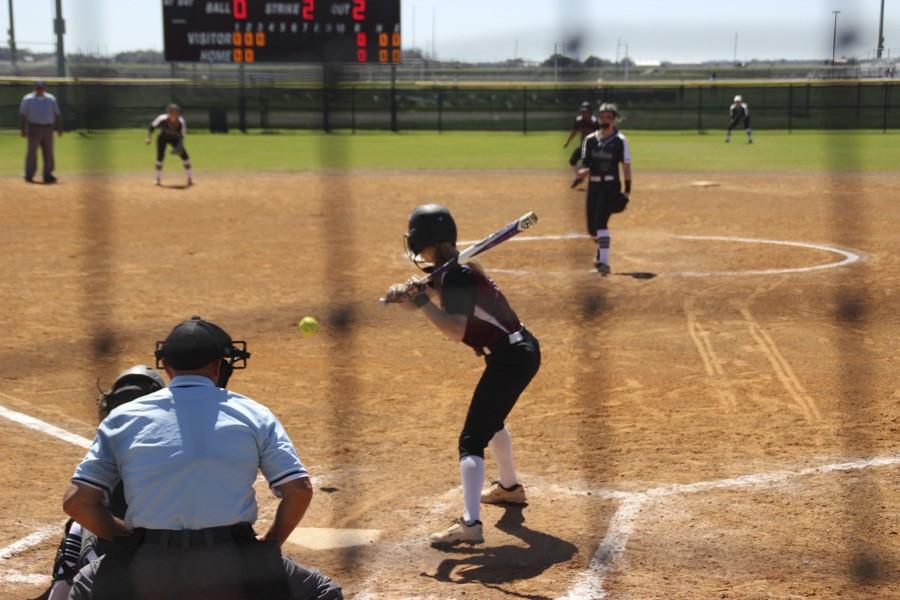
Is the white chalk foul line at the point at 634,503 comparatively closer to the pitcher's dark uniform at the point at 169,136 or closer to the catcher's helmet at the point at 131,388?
the catcher's helmet at the point at 131,388

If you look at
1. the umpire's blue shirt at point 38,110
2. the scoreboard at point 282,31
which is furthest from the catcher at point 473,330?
the scoreboard at point 282,31

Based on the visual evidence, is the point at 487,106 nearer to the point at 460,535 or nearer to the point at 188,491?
the point at 460,535

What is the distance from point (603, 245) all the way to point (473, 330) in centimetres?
765

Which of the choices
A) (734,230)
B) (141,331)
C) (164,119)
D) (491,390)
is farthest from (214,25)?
(491,390)

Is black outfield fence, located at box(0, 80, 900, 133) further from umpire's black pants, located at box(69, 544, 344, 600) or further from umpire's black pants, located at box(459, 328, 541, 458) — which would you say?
umpire's black pants, located at box(69, 544, 344, 600)

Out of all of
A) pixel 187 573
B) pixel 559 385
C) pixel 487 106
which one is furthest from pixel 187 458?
pixel 487 106

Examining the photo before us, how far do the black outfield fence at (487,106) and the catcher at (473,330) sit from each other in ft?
120

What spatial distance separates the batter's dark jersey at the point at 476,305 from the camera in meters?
5.84

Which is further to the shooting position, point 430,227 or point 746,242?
point 746,242

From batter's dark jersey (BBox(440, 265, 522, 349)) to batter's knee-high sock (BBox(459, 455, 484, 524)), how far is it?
636 millimetres

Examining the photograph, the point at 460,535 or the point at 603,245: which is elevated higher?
the point at 603,245

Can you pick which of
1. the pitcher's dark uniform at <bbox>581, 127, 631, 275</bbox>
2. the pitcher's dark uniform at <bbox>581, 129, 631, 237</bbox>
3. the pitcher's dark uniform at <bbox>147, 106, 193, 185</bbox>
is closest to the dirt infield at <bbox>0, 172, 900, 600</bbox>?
the pitcher's dark uniform at <bbox>581, 127, 631, 275</bbox>

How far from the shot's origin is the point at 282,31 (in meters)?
30.1

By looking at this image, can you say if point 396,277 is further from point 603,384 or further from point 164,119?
point 164,119
